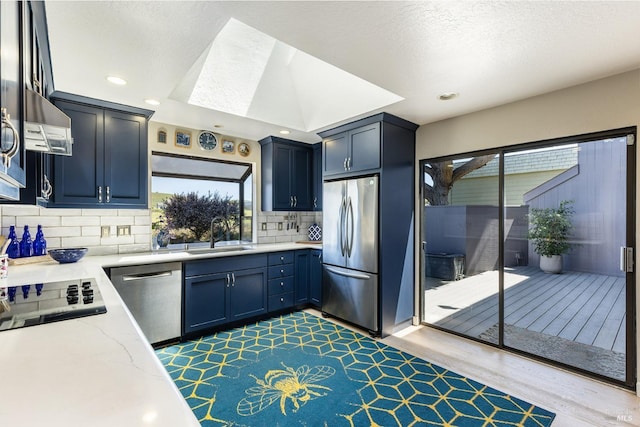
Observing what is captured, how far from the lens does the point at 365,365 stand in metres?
2.66

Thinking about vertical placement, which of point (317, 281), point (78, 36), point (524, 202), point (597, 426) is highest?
point (78, 36)

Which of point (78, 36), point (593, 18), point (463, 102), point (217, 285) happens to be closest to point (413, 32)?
point (593, 18)

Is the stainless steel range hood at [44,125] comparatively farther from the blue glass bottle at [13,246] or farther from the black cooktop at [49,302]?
the blue glass bottle at [13,246]

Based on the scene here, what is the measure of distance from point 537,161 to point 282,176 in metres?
2.97

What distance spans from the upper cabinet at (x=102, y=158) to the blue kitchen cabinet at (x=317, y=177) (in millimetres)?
2248

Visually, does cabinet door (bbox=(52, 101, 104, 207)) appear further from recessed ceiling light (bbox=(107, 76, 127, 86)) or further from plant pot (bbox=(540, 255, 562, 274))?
plant pot (bbox=(540, 255, 562, 274))

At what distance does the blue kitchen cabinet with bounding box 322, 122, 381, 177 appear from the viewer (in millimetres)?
3332

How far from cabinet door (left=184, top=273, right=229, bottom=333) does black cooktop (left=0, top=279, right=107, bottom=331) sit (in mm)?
1309

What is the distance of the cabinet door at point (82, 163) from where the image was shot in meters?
2.68

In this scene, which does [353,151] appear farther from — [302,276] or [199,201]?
[199,201]

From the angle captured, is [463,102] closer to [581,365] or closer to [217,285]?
[581,365]

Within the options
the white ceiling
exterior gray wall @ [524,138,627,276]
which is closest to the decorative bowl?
the white ceiling

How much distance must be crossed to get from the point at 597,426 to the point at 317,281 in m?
2.86

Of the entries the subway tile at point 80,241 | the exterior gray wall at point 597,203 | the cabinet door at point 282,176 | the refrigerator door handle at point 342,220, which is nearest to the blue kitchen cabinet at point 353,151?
the refrigerator door handle at point 342,220
